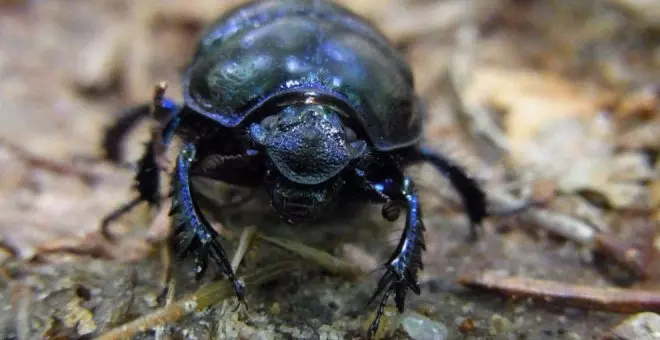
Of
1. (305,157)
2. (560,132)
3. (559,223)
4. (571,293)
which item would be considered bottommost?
(560,132)

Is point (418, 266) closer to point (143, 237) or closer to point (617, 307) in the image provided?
point (617, 307)

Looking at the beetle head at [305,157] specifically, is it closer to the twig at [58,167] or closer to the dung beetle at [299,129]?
the dung beetle at [299,129]

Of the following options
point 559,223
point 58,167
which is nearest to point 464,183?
point 559,223

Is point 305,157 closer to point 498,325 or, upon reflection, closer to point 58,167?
point 498,325

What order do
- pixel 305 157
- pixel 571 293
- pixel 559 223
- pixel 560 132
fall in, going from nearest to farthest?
pixel 305 157
pixel 571 293
pixel 559 223
pixel 560 132

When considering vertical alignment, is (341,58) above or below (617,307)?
above

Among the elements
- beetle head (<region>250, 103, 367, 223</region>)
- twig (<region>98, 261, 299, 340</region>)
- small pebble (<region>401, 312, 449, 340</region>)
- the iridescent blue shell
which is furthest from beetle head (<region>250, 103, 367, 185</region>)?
small pebble (<region>401, 312, 449, 340</region>)

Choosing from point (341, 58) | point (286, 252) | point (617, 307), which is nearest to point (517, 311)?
point (617, 307)

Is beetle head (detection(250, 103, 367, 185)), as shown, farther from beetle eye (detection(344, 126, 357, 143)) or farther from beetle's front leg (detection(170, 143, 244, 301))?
beetle's front leg (detection(170, 143, 244, 301))
